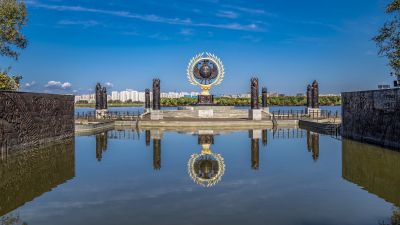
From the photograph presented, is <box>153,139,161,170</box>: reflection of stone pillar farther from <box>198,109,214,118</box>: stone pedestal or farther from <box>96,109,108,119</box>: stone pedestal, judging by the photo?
<box>96,109,108,119</box>: stone pedestal

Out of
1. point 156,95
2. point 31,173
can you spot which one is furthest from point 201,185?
point 156,95

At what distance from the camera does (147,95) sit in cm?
4262

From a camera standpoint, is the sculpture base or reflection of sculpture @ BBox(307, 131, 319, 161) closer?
reflection of sculpture @ BBox(307, 131, 319, 161)

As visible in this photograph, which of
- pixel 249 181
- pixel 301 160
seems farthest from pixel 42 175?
pixel 301 160

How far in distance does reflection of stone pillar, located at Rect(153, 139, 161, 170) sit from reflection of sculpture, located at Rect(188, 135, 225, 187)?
3.65 feet

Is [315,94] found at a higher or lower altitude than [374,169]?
higher

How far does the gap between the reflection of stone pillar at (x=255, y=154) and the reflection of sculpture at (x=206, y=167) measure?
1091mm

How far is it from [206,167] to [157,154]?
12.5ft

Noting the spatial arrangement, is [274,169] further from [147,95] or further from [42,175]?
[147,95]

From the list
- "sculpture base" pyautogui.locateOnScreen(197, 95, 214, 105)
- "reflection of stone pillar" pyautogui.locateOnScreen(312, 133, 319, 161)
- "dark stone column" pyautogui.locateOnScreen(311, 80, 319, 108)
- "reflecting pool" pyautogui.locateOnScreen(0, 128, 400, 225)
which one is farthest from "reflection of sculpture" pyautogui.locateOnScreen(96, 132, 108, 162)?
"dark stone column" pyautogui.locateOnScreen(311, 80, 319, 108)

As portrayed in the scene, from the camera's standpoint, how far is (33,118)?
61.3ft

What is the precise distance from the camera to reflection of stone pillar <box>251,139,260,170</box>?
45.2 ft

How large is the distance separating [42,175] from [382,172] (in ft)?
33.9

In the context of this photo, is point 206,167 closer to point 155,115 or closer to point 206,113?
point 155,115
